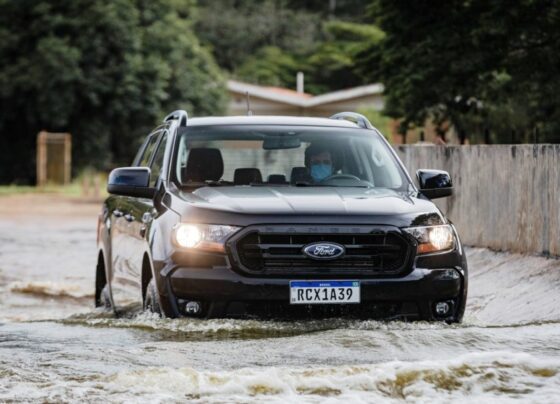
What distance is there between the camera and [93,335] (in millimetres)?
9188

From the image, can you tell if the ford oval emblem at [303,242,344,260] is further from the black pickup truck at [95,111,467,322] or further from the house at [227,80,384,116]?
the house at [227,80,384,116]

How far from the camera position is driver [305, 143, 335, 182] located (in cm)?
987

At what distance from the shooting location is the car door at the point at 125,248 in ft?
32.8

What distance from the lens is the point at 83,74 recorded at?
52.0 m

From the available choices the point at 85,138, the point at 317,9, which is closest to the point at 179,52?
the point at 85,138

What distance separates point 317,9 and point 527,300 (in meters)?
99.6

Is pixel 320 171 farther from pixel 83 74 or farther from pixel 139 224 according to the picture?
pixel 83 74

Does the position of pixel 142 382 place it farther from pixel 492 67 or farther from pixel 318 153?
pixel 492 67

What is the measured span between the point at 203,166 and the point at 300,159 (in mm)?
720

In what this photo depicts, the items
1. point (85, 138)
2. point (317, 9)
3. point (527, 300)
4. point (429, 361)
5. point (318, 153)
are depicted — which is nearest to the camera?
point (429, 361)

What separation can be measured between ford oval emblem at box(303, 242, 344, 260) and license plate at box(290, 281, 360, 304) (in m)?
0.15

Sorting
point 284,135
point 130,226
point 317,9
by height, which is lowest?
point 130,226

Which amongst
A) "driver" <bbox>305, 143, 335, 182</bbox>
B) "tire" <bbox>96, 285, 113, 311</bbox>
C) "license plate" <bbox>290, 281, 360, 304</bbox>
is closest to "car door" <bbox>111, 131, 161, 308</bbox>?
"tire" <bbox>96, 285, 113, 311</bbox>

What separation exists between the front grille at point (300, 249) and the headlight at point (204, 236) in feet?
0.22
